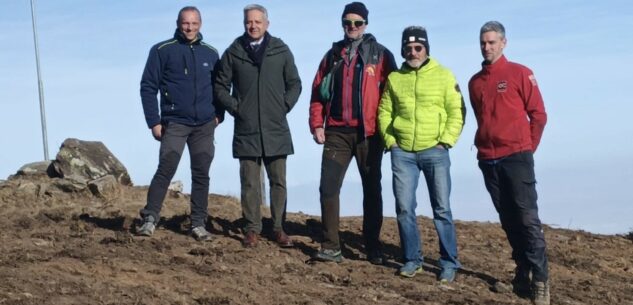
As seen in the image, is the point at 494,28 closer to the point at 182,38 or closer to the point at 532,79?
the point at 532,79

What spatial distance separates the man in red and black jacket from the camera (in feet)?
32.0

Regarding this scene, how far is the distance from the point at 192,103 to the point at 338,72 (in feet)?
4.60

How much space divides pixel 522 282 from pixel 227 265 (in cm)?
257

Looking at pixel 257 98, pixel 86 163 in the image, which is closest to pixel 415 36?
pixel 257 98

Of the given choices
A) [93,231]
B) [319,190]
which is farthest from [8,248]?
[319,190]

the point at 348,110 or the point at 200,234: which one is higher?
the point at 348,110

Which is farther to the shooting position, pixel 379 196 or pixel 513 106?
pixel 379 196

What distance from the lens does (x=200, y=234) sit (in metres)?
10.5

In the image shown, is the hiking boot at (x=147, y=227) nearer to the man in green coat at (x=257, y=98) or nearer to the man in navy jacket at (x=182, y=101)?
the man in navy jacket at (x=182, y=101)

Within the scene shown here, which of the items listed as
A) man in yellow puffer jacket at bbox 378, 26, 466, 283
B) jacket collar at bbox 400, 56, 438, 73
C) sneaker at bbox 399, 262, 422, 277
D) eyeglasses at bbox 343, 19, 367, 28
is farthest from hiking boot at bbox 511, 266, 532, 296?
eyeglasses at bbox 343, 19, 367, 28

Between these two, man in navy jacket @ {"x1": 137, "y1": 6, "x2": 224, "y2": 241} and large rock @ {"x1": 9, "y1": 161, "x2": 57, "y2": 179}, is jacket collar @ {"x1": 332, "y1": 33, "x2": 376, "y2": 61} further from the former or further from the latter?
large rock @ {"x1": 9, "y1": 161, "x2": 57, "y2": 179}

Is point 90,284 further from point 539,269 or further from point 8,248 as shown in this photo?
point 539,269

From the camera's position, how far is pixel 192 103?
10164 millimetres

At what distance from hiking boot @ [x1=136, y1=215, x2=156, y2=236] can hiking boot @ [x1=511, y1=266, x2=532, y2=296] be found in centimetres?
339
